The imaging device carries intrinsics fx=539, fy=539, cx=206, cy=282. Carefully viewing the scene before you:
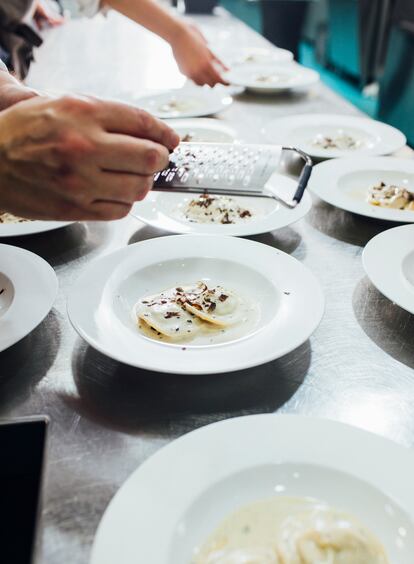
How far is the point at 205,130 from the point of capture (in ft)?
6.83

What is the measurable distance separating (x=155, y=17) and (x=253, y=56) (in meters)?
0.92

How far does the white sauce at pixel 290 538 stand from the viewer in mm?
643

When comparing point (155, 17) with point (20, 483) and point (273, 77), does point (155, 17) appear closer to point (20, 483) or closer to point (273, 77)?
point (273, 77)

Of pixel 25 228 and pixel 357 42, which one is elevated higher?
pixel 25 228

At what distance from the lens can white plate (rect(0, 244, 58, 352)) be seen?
965 mm

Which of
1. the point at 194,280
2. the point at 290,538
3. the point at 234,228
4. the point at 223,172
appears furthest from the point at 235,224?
the point at 290,538

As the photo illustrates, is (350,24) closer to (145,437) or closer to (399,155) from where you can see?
(399,155)

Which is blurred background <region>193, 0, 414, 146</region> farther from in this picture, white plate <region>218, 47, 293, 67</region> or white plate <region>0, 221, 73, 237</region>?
white plate <region>0, 221, 73, 237</region>

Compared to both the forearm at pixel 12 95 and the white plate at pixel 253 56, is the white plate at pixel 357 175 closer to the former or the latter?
the forearm at pixel 12 95

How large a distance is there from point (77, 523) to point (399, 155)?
5.62 feet

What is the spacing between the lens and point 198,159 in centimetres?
109

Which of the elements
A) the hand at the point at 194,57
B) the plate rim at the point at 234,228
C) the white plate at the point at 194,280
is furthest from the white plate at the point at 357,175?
the hand at the point at 194,57

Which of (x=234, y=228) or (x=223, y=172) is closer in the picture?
(x=223, y=172)

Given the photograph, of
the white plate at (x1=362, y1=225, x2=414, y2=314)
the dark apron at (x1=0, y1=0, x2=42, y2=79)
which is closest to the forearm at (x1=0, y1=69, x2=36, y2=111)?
the white plate at (x1=362, y1=225, x2=414, y2=314)
